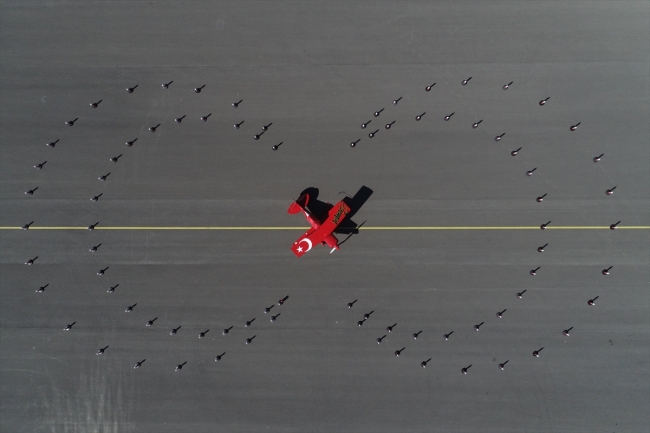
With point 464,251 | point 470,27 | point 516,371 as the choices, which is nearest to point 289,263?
point 464,251

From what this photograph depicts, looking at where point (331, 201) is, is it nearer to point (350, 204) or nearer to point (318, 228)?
point (350, 204)

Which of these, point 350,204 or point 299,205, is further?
point 350,204

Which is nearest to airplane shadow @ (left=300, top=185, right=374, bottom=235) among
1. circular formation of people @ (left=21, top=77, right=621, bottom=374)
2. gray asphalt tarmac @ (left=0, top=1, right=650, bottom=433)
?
gray asphalt tarmac @ (left=0, top=1, right=650, bottom=433)

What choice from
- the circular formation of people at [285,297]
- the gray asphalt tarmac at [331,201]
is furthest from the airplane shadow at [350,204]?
the circular formation of people at [285,297]

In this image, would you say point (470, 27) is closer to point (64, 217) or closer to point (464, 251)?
point (464, 251)

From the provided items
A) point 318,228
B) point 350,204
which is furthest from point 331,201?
point 318,228

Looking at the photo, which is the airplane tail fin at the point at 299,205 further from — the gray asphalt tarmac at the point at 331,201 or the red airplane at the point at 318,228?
the gray asphalt tarmac at the point at 331,201
